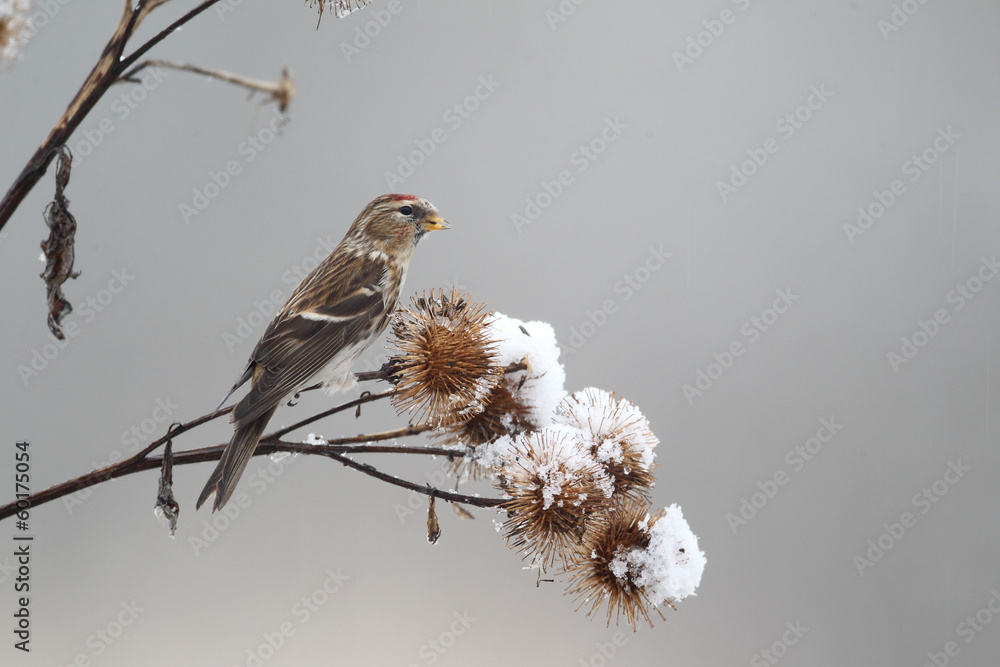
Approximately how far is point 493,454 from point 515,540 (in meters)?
0.09

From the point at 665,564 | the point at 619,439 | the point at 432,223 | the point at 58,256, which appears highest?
the point at 432,223

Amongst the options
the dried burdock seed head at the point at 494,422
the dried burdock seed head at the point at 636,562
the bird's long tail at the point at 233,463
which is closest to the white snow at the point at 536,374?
the dried burdock seed head at the point at 494,422

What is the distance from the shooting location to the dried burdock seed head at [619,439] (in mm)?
815

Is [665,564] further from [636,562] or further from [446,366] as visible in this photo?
[446,366]

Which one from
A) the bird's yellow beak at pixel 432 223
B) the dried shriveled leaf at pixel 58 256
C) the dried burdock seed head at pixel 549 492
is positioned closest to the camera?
the dried shriveled leaf at pixel 58 256

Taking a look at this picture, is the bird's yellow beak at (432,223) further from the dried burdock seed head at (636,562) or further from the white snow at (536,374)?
the dried burdock seed head at (636,562)

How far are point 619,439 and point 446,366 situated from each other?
8.3 inches

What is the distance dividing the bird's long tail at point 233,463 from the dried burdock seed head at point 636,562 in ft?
1.13

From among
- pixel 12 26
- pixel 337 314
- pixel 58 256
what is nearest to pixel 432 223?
pixel 337 314

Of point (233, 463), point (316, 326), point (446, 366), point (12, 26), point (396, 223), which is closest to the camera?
point (12, 26)

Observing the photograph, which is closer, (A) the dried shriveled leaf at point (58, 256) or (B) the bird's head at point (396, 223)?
(A) the dried shriveled leaf at point (58, 256)

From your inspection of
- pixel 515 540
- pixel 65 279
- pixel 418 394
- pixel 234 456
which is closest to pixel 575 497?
pixel 515 540

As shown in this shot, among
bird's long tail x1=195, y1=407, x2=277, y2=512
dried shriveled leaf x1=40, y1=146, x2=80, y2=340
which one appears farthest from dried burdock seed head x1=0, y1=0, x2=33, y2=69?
bird's long tail x1=195, y1=407, x2=277, y2=512

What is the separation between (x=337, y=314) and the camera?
38.5 inches
